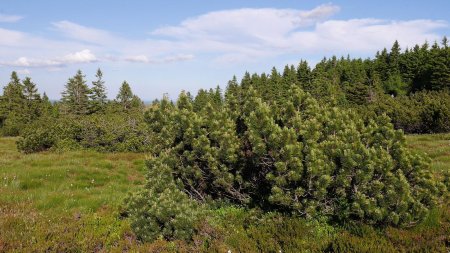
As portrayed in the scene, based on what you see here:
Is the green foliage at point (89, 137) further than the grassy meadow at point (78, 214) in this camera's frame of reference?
Yes

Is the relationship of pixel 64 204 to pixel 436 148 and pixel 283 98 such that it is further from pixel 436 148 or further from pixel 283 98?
pixel 283 98

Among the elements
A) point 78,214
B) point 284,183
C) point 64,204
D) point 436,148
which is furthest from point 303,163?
point 436,148

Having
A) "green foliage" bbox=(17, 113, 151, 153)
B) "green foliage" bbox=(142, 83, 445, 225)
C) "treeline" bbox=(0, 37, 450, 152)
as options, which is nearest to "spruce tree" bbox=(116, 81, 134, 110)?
"treeline" bbox=(0, 37, 450, 152)

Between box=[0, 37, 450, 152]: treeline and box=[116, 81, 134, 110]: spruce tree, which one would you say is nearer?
box=[0, 37, 450, 152]: treeline

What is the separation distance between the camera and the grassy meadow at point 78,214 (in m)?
7.32

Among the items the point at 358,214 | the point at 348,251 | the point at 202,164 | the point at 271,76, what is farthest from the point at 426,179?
the point at 271,76

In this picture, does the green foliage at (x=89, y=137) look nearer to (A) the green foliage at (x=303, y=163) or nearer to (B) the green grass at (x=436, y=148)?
(A) the green foliage at (x=303, y=163)

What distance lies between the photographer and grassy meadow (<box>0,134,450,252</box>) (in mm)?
7322

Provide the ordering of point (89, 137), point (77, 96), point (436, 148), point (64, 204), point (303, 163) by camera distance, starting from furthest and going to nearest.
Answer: point (77, 96), point (89, 137), point (436, 148), point (64, 204), point (303, 163)

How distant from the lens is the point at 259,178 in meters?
9.39

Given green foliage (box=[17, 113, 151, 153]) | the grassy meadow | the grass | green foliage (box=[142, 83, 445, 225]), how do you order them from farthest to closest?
green foliage (box=[17, 113, 151, 153])
the grass
green foliage (box=[142, 83, 445, 225])
the grassy meadow

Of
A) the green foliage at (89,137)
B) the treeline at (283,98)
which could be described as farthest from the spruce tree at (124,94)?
the green foliage at (89,137)

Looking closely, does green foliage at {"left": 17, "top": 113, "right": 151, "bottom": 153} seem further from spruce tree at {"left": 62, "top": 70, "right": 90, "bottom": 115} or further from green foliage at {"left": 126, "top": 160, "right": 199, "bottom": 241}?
spruce tree at {"left": 62, "top": 70, "right": 90, "bottom": 115}

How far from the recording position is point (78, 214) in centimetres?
983
